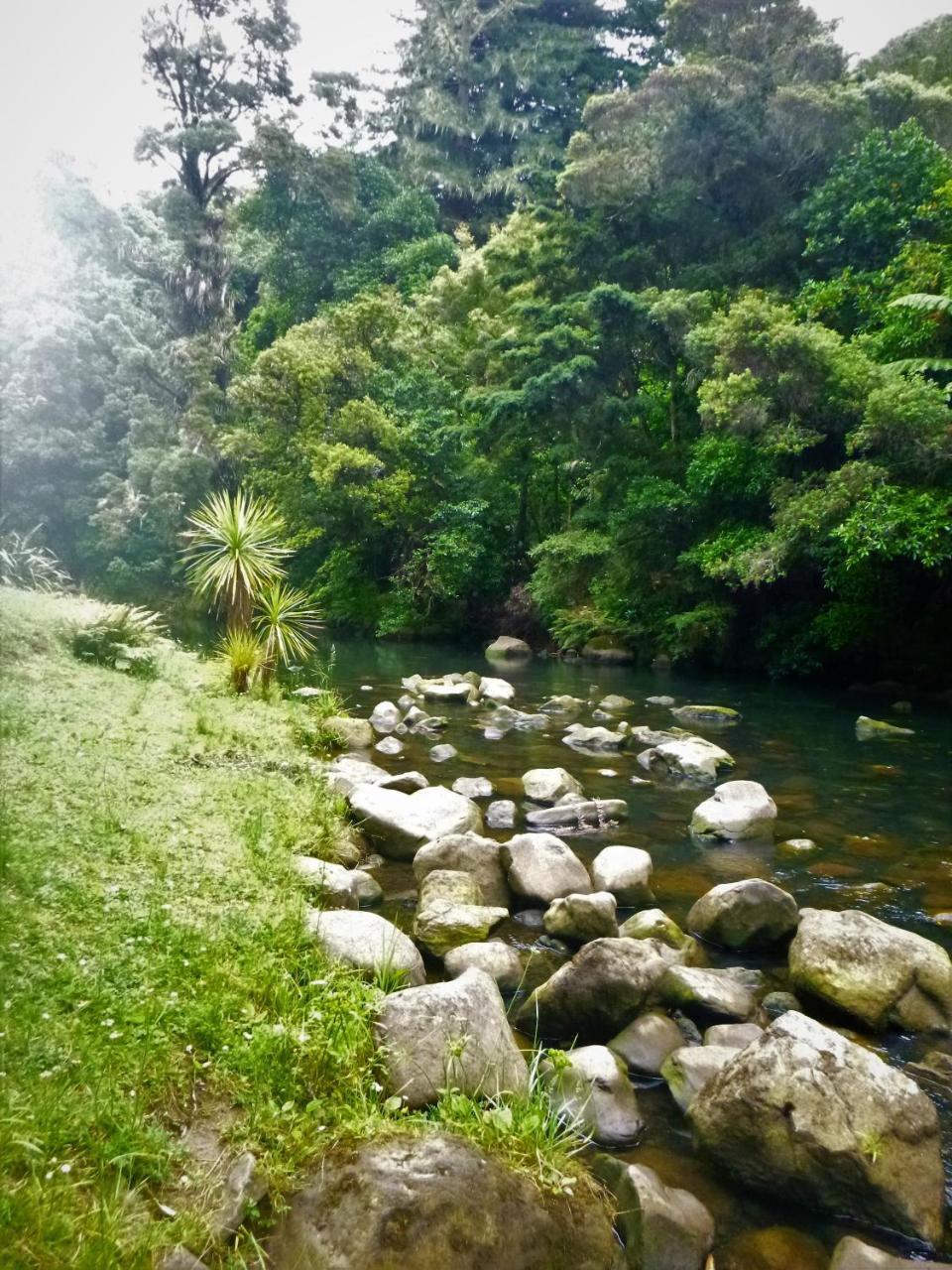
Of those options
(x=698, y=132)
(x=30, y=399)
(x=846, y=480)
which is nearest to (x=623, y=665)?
(x=846, y=480)

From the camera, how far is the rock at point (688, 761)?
8109 mm

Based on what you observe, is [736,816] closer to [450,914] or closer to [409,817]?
[409,817]

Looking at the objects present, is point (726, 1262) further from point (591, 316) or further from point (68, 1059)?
point (591, 316)

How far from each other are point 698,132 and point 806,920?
18.5 meters

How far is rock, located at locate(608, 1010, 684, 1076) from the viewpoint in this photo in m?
3.30

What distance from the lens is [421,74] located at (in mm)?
34062

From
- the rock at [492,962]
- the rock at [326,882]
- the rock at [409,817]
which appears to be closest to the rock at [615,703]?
the rock at [409,817]

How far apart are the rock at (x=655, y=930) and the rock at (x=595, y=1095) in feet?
4.04

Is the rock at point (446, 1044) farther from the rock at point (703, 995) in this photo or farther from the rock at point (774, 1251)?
the rock at point (703, 995)

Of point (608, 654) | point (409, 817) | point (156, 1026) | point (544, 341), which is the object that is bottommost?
point (608, 654)

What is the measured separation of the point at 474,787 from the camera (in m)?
7.38

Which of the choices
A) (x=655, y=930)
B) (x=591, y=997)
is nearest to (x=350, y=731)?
(x=655, y=930)

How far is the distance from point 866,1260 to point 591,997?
54.2 inches

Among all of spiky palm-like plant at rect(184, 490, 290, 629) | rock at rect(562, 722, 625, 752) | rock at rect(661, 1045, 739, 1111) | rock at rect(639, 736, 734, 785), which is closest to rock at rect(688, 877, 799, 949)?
rock at rect(661, 1045, 739, 1111)
